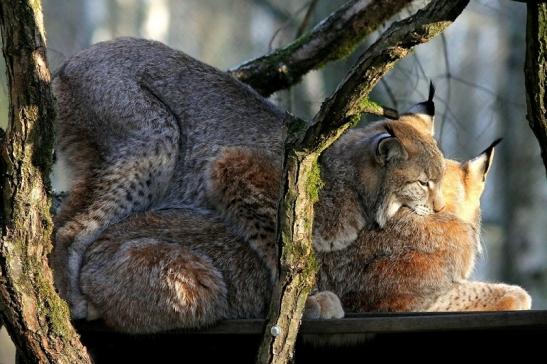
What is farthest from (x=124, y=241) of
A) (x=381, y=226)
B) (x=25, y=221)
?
(x=381, y=226)

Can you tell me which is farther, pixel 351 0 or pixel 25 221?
pixel 351 0

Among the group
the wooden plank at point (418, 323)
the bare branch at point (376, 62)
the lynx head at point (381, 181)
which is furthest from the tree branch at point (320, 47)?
the bare branch at point (376, 62)

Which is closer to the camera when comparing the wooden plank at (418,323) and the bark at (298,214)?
the bark at (298,214)

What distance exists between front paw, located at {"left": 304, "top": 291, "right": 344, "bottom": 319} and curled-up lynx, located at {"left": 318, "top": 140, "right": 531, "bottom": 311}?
1.51 ft

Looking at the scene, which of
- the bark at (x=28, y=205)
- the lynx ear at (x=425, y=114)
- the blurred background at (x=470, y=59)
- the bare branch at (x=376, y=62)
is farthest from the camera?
the blurred background at (x=470, y=59)

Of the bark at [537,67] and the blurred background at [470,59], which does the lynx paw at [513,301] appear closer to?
the bark at [537,67]

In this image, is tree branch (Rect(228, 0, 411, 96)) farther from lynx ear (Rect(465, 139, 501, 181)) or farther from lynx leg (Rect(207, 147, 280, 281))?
lynx leg (Rect(207, 147, 280, 281))

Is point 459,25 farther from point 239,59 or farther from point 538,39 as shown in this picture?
point 538,39

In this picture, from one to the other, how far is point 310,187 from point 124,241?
1333 mm

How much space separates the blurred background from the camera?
1448cm

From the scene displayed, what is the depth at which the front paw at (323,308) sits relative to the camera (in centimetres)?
496

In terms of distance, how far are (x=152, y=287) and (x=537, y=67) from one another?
2142 millimetres

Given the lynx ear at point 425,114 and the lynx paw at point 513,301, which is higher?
the lynx ear at point 425,114

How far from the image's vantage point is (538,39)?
3.92 m
